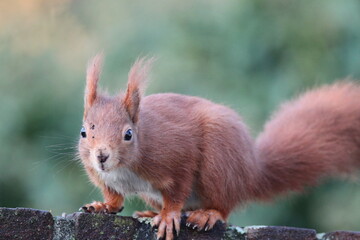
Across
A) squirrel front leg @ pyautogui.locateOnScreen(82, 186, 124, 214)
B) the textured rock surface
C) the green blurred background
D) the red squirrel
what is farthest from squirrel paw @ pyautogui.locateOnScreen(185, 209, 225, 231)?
the green blurred background

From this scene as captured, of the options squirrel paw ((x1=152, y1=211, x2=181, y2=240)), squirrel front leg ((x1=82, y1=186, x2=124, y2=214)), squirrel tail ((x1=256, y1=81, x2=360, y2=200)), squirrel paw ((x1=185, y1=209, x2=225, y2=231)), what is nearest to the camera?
squirrel paw ((x1=152, y1=211, x2=181, y2=240))

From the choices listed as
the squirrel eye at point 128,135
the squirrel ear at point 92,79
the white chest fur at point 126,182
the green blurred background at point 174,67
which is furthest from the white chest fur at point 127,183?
the green blurred background at point 174,67

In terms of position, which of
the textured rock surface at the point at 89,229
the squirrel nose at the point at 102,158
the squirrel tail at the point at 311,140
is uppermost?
the squirrel tail at the point at 311,140

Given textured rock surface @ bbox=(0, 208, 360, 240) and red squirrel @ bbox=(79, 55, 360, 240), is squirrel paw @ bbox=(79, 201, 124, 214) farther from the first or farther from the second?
textured rock surface @ bbox=(0, 208, 360, 240)

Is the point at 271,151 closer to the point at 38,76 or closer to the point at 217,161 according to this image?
the point at 217,161

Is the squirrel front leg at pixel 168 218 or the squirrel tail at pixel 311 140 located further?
the squirrel tail at pixel 311 140

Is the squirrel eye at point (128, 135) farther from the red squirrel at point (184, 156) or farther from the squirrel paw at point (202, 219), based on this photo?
the squirrel paw at point (202, 219)

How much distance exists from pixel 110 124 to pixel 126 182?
285mm

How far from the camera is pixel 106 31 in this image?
16.3 feet

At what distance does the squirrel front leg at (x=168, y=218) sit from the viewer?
2862mm

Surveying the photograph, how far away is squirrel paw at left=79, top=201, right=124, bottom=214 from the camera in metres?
3.16

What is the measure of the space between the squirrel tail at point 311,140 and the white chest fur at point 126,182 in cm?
68

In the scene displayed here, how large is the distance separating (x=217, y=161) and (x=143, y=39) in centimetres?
179

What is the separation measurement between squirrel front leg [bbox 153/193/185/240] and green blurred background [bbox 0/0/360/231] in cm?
143
